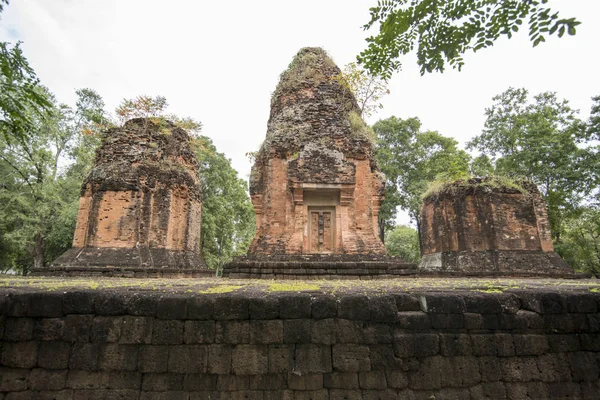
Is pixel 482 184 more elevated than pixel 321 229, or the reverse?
pixel 482 184

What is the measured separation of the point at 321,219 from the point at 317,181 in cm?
152

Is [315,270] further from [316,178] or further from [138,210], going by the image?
[138,210]

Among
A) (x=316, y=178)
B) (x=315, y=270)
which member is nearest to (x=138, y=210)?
(x=316, y=178)

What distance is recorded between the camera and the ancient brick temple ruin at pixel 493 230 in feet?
41.4

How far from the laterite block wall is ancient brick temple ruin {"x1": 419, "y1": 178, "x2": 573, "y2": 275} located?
10142 mm

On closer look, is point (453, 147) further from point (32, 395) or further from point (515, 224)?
point (32, 395)

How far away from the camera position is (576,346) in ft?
10.3

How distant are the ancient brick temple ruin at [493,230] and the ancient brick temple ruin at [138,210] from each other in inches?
407

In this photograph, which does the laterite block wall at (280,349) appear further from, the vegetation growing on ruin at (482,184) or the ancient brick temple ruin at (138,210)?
the vegetation growing on ruin at (482,184)

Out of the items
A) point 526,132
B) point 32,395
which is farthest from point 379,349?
point 526,132

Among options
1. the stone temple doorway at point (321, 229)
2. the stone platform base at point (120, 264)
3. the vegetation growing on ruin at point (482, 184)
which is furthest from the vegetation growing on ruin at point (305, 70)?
the vegetation growing on ruin at point (482, 184)

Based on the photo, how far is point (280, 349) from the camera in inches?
114

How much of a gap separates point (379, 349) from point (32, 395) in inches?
129

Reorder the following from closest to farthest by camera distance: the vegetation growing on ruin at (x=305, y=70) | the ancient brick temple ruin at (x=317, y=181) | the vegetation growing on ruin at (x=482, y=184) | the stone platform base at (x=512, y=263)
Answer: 1. the ancient brick temple ruin at (x=317, y=181)
2. the vegetation growing on ruin at (x=305, y=70)
3. the stone platform base at (x=512, y=263)
4. the vegetation growing on ruin at (x=482, y=184)
